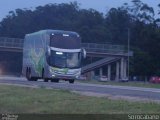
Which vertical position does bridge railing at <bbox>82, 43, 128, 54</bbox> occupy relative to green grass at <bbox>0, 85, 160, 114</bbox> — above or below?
above

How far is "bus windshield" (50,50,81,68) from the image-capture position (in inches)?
1940

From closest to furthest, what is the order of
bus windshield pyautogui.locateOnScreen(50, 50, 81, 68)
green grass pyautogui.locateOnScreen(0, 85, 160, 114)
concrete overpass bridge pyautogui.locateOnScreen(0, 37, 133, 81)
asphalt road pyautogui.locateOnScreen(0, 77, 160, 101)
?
green grass pyautogui.locateOnScreen(0, 85, 160, 114), asphalt road pyautogui.locateOnScreen(0, 77, 160, 101), bus windshield pyautogui.locateOnScreen(50, 50, 81, 68), concrete overpass bridge pyautogui.locateOnScreen(0, 37, 133, 81)

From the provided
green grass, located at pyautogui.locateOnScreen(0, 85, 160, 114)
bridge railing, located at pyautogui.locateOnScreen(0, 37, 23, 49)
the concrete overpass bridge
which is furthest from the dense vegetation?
green grass, located at pyautogui.locateOnScreen(0, 85, 160, 114)

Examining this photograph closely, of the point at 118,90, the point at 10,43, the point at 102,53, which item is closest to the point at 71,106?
the point at 118,90

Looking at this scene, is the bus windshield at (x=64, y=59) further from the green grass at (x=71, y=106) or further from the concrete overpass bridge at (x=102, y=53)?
the concrete overpass bridge at (x=102, y=53)

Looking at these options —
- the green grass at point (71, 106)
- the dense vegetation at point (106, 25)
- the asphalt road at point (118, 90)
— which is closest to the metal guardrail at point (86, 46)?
the dense vegetation at point (106, 25)

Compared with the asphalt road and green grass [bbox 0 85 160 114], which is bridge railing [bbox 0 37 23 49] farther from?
green grass [bbox 0 85 160 114]

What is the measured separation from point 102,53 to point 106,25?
44.1 meters

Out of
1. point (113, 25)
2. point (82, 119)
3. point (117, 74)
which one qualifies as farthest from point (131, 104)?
point (113, 25)

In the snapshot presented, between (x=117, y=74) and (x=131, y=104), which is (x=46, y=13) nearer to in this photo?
(x=117, y=74)

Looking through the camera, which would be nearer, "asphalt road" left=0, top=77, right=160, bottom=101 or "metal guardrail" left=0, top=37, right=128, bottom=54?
"asphalt road" left=0, top=77, right=160, bottom=101

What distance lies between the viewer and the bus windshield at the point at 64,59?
49.3m

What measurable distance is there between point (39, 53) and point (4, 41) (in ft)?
171

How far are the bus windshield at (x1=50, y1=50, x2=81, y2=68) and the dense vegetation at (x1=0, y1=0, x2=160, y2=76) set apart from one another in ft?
235
